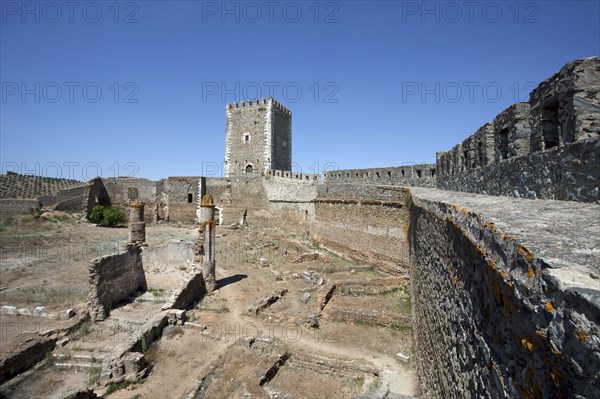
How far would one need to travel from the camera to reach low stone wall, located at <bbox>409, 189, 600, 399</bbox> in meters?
1.05

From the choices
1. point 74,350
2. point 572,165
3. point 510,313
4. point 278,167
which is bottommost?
point 74,350

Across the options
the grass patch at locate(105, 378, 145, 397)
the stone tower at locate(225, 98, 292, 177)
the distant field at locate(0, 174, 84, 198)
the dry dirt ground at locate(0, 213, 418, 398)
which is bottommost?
the grass patch at locate(105, 378, 145, 397)

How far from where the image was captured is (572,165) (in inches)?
127

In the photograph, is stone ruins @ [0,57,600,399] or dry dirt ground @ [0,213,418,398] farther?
dry dirt ground @ [0,213,418,398]

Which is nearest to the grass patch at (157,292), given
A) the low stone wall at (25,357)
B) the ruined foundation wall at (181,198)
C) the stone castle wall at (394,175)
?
the low stone wall at (25,357)

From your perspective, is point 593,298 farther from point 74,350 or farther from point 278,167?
point 278,167

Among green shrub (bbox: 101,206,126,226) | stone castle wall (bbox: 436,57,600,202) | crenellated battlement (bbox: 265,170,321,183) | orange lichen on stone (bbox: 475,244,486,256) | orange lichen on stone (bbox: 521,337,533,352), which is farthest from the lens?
green shrub (bbox: 101,206,126,226)

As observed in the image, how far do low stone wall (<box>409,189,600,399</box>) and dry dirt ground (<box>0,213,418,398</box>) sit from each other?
408 cm

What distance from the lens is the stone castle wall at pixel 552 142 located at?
10.2 feet

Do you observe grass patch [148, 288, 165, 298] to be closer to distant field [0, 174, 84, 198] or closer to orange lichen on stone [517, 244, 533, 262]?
orange lichen on stone [517, 244, 533, 262]

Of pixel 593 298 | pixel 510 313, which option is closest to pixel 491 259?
pixel 510 313

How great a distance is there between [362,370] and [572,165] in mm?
6407

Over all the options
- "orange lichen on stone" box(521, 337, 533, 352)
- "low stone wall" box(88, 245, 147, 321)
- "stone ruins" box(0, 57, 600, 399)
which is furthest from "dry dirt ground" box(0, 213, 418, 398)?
"orange lichen on stone" box(521, 337, 533, 352)

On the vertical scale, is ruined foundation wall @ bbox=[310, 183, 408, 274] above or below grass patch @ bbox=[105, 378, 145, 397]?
above
